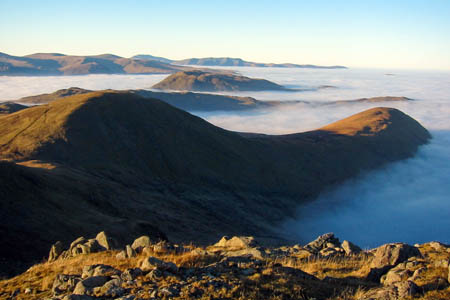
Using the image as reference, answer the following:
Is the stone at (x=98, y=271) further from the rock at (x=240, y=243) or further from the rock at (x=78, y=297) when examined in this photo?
the rock at (x=240, y=243)

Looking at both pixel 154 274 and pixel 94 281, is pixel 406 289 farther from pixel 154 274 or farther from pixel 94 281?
pixel 94 281

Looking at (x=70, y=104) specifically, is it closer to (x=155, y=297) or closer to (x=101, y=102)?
(x=101, y=102)

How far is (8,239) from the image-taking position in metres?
19.9

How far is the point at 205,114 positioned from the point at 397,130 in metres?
108

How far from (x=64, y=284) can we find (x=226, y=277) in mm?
3645

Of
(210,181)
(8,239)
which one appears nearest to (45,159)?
(210,181)

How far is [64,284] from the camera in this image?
8.43 meters

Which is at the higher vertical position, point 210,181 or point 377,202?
point 210,181

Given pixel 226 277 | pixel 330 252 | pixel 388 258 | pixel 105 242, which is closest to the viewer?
pixel 226 277

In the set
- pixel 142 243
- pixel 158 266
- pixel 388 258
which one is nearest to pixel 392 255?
pixel 388 258

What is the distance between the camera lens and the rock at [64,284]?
27.0 ft

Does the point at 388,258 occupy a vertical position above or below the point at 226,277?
below

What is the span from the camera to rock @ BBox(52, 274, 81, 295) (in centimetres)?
823

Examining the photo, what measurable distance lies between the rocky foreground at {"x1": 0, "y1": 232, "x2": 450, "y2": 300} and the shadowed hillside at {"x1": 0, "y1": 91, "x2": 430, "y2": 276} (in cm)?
1109
